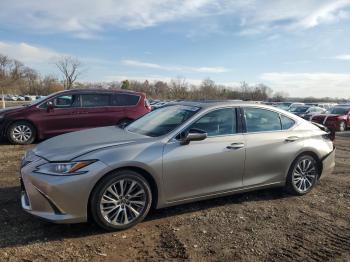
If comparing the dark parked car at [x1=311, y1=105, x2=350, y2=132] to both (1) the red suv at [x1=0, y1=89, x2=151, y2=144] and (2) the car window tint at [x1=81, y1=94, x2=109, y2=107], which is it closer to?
(1) the red suv at [x1=0, y1=89, x2=151, y2=144]

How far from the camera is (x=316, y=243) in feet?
14.0

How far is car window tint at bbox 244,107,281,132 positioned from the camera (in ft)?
18.2

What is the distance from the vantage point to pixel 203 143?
16.2ft

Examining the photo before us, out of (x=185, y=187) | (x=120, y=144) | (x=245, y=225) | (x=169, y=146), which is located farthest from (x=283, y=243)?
(x=120, y=144)

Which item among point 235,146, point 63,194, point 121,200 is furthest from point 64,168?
point 235,146

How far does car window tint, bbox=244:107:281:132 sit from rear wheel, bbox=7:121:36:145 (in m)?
7.47

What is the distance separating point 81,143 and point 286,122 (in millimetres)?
3295

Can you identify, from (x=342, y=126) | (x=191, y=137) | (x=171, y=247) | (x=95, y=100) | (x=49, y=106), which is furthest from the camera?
(x=342, y=126)

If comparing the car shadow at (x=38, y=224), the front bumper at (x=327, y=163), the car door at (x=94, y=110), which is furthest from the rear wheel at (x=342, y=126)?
the car shadow at (x=38, y=224)

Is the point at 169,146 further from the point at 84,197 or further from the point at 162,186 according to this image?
the point at 84,197

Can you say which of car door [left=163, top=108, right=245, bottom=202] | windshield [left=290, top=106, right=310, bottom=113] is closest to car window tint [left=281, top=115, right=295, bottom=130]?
car door [left=163, top=108, right=245, bottom=202]

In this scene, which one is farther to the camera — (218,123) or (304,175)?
(304,175)

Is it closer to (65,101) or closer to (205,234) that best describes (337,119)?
(65,101)

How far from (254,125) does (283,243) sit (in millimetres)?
1926
